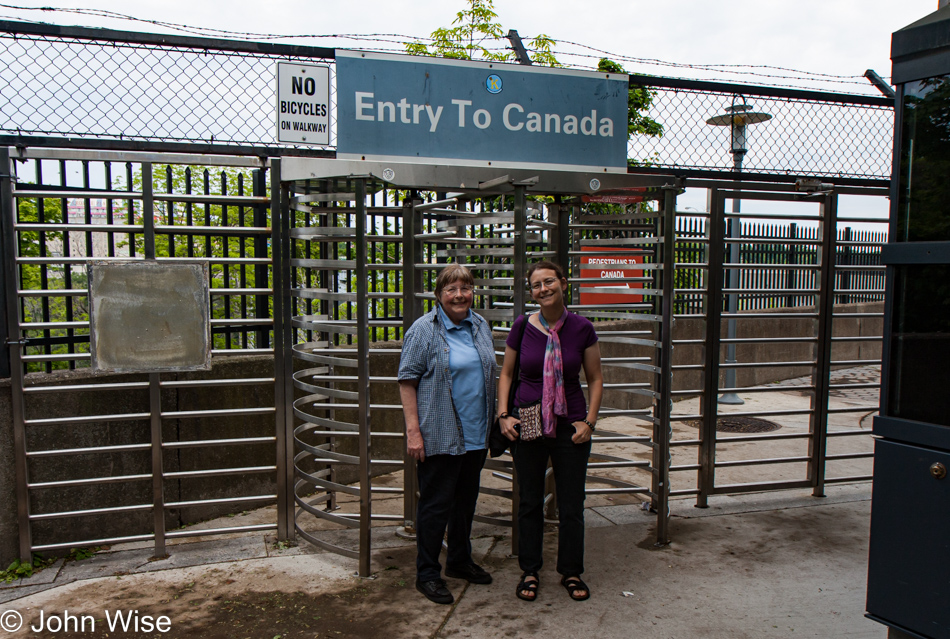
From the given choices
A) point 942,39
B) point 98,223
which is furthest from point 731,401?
point 98,223

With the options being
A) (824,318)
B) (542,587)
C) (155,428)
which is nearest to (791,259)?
(824,318)

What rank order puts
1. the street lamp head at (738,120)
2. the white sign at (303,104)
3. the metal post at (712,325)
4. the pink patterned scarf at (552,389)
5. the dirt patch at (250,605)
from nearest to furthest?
the dirt patch at (250,605) < the pink patterned scarf at (552,389) < the white sign at (303,104) < the metal post at (712,325) < the street lamp head at (738,120)

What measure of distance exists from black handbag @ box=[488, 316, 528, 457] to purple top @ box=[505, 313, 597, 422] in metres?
0.08

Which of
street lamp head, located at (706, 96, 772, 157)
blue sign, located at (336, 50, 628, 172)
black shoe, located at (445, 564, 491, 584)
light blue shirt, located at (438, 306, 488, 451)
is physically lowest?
black shoe, located at (445, 564, 491, 584)

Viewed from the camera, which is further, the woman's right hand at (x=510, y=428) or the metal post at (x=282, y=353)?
the metal post at (x=282, y=353)

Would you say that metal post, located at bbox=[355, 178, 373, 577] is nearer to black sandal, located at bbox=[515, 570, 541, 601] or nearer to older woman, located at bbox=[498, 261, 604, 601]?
older woman, located at bbox=[498, 261, 604, 601]

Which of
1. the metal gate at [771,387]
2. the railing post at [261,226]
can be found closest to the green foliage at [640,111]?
the metal gate at [771,387]

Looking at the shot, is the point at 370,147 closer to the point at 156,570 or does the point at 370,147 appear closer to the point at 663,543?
the point at 156,570

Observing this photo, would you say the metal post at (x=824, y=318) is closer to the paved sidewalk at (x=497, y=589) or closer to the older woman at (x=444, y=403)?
the paved sidewalk at (x=497, y=589)

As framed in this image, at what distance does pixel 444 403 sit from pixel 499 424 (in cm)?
36

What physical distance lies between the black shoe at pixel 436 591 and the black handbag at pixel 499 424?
812 millimetres

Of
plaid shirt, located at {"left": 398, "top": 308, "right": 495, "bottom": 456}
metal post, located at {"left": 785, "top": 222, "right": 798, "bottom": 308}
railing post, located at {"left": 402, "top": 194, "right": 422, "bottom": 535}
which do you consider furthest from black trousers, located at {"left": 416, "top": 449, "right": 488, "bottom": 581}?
metal post, located at {"left": 785, "top": 222, "right": 798, "bottom": 308}

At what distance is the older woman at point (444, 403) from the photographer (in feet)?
13.0

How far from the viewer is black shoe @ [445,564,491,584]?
430 centimetres
